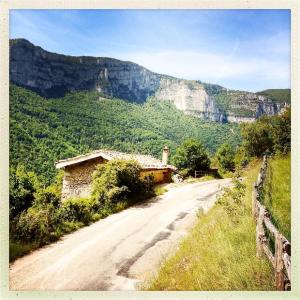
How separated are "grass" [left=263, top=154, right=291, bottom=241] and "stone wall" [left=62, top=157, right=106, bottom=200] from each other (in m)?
6.02

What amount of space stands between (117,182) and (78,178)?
2542mm

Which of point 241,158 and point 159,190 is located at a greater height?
point 241,158

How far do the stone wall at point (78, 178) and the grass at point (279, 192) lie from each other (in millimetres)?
6023

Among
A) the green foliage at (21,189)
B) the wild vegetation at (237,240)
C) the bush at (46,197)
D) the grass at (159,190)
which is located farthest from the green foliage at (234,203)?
the grass at (159,190)

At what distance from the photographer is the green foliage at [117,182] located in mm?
9695

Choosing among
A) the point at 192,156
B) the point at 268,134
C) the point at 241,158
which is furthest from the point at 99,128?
the point at 268,134

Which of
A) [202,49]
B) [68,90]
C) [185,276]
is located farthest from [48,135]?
[185,276]

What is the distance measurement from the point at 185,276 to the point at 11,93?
3540 mm

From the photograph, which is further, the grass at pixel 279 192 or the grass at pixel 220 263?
the grass at pixel 279 192

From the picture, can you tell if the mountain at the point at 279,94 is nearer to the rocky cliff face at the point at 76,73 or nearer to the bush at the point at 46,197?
the rocky cliff face at the point at 76,73

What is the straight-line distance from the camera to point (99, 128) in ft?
36.0

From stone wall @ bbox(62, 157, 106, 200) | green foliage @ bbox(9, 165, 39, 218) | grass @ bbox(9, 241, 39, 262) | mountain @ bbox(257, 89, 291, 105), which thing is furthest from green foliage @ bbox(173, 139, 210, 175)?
grass @ bbox(9, 241, 39, 262)

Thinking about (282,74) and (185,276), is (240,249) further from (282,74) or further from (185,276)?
(282,74)

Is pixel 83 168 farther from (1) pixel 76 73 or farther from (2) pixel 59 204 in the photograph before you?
(2) pixel 59 204
